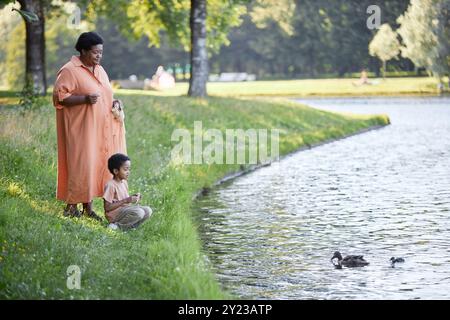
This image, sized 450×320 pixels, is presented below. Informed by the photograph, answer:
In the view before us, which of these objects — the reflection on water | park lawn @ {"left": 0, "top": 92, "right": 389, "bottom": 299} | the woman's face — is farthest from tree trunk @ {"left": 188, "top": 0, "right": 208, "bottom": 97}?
the woman's face

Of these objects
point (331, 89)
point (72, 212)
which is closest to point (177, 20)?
point (72, 212)

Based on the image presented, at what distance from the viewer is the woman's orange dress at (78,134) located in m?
13.3

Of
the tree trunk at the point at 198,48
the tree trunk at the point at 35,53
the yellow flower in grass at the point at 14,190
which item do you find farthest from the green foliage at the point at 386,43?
the yellow flower in grass at the point at 14,190

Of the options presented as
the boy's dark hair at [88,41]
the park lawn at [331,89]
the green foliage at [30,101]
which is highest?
the park lawn at [331,89]

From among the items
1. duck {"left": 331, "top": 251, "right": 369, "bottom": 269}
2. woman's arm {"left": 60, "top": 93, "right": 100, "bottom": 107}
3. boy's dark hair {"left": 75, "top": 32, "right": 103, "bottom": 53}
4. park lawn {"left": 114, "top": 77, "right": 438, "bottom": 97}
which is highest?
park lawn {"left": 114, "top": 77, "right": 438, "bottom": 97}

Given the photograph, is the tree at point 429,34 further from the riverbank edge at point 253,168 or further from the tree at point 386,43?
the riverbank edge at point 253,168

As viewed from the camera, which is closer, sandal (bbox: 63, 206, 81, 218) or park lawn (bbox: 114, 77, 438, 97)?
sandal (bbox: 63, 206, 81, 218)

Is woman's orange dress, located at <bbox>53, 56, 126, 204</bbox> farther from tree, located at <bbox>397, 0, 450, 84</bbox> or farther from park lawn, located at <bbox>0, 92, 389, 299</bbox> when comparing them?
tree, located at <bbox>397, 0, 450, 84</bbox>

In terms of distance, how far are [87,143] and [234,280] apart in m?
2.81

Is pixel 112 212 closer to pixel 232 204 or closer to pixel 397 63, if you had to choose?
pixel 232 204

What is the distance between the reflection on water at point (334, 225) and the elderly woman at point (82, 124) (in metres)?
1.78

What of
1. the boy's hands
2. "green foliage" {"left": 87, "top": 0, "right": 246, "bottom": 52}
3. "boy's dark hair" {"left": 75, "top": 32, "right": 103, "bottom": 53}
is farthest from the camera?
"green foliage" {"left": 87, "top": 0, "right": 246, "bottom": 52}

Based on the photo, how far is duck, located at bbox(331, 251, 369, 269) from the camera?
493 inches

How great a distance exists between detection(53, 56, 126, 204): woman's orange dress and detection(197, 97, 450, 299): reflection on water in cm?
181
